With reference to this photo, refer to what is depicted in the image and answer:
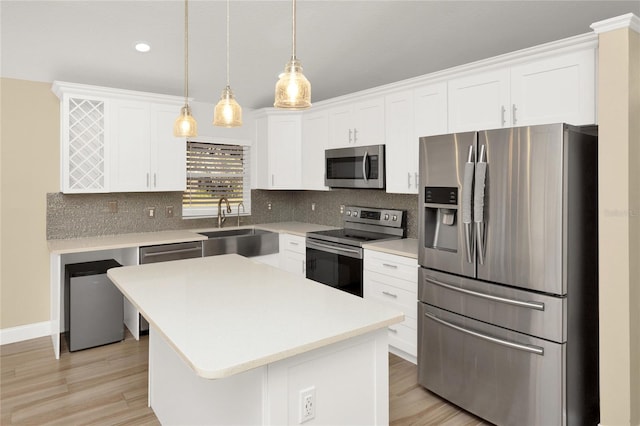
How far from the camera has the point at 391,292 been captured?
330cm

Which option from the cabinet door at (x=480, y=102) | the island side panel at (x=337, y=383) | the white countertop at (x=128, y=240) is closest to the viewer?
the island side panel at (x=337, y=383)

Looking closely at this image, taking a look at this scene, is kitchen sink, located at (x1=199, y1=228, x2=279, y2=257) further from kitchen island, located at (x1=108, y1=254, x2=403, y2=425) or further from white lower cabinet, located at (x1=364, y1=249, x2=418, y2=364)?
kitchen island, located at (x1=108, y1=254, x2=403, y2=425)

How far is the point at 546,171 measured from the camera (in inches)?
83.5

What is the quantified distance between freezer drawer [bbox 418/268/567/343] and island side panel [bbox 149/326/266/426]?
150cm

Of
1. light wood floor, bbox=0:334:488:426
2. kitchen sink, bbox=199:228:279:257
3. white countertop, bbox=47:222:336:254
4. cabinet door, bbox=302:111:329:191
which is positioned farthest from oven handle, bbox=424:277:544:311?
kitchen sink, bbox=199:228:279:257

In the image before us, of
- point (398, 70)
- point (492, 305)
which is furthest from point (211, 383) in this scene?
point (398, 70)

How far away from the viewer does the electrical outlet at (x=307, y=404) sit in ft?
4.89

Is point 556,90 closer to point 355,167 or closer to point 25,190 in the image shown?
point 355,167

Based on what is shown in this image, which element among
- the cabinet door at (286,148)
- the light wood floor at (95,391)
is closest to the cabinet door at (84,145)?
the light wood floor at (95,391)

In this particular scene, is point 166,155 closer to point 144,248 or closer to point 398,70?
point 144,248

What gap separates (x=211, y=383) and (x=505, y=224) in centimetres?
173

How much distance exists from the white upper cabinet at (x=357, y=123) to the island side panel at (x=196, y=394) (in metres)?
2.55

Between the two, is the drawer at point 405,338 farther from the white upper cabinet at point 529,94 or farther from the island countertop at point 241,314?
the white upper cabinet at point 529,94

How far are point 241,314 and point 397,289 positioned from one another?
5.93ft
